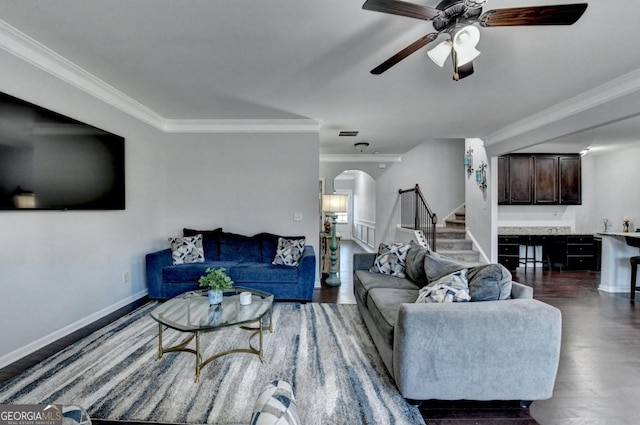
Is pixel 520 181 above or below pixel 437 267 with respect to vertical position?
above

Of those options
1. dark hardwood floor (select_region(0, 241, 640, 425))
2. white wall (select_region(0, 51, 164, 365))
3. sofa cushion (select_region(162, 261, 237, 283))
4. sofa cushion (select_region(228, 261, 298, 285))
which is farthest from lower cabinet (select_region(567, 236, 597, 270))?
white wall (select_region(0, 51, 164, 365))

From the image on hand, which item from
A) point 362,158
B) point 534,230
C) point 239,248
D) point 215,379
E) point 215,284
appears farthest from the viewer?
point 362,158

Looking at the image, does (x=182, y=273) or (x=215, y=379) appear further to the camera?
(x=182, y=273)

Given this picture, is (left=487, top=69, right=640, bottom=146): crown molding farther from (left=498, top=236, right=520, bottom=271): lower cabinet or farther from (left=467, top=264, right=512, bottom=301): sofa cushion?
(left=467, top=264, right=512, bottom=301): sofa cushion

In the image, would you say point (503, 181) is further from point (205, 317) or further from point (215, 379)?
point (215, 379)

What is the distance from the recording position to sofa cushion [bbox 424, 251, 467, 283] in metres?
2.70

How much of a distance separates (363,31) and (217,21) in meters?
1.08

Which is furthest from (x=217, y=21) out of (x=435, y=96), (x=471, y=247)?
(x=471, y=247)

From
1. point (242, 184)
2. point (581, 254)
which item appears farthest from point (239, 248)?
point (581, 254)

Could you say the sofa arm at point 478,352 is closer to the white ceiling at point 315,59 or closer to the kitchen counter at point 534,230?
the white ceiling at point 315,59

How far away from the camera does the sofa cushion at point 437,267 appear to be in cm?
270

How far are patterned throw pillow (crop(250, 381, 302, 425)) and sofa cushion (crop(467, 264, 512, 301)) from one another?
1.78m

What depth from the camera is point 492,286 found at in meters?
2.10

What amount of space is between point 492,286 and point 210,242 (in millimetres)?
3692
